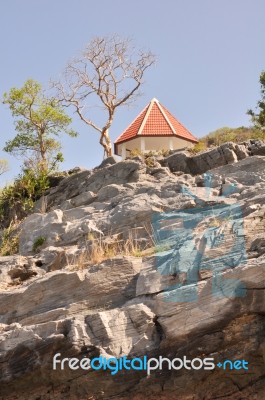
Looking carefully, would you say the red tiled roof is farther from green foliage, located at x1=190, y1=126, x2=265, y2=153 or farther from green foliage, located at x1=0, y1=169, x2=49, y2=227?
green foliage, located at x1=0, y1=169, x2=49, y2=227

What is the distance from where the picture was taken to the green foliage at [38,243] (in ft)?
45.9

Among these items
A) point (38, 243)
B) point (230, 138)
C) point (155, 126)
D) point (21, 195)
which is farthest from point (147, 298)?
point (155, 126)

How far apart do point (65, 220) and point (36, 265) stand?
2.46 metres

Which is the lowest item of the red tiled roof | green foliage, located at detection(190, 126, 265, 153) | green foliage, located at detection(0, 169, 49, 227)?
green foliage, located at detection(0, 169, 49, 227)

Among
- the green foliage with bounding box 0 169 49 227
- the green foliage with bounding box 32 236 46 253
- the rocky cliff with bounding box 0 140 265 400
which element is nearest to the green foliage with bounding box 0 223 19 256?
the rocky cliff with bounding box 0 140 265 400

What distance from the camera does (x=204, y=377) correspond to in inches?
308

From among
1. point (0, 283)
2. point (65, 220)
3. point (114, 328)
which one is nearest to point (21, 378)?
point (114, 328)

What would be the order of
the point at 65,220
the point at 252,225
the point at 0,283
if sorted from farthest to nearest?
the point at 65,220 → the point at 0,283 → the point at 252,225

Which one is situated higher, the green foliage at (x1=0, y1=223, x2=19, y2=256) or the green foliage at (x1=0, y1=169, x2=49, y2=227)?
the green foliage at (x1=0, y1=169, x2=49, y2=227)

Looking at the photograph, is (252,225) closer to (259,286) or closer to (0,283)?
(259,286)

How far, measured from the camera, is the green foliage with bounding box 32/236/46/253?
14000mm

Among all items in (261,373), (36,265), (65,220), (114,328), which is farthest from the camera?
(65,220)

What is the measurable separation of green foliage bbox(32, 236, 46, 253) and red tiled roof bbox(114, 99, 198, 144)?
15.3 m

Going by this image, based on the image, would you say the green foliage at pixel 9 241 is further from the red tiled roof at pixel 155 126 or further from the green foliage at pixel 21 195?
the red tiled roof at pixel 155 126
